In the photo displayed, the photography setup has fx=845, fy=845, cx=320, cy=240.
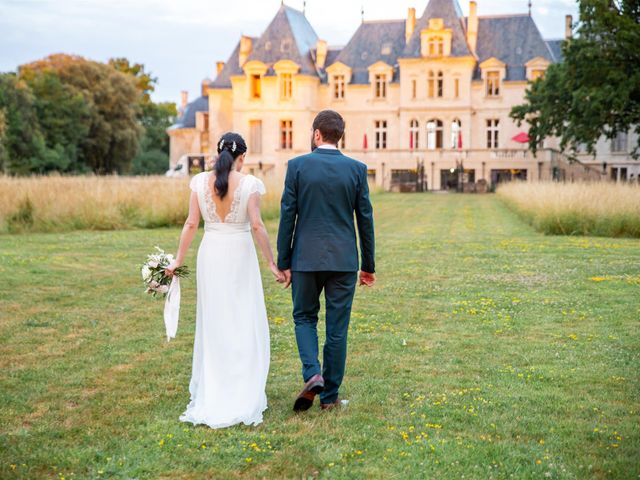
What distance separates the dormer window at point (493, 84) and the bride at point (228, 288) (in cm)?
4883

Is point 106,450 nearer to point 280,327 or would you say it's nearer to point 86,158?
point 280,327

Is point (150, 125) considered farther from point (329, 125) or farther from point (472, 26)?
point (329, 125)

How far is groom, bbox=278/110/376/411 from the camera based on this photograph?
547cm

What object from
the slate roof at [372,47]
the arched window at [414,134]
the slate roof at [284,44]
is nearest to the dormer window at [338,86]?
the slate roof at [372,47]

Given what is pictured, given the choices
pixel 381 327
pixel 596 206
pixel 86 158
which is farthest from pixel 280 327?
pixel 86 158

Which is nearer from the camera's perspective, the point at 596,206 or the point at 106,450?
the point at 106,450

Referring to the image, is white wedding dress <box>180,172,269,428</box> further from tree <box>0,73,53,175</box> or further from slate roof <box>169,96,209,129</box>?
slate roof <box>169,96,209,129</box>

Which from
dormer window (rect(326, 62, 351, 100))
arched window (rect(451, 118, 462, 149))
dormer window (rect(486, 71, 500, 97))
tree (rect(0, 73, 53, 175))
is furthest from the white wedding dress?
dormer window (rect(326, 62, 351, 100))

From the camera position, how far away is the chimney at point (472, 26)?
2094 inches

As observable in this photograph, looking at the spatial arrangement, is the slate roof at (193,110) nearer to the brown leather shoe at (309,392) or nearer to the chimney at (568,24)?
the chimney at (568,24)

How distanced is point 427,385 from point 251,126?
51.6 meters

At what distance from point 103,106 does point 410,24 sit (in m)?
→ 21.9

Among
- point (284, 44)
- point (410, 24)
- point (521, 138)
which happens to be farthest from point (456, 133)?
point (284, 44)

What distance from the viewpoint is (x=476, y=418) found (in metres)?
5.38
